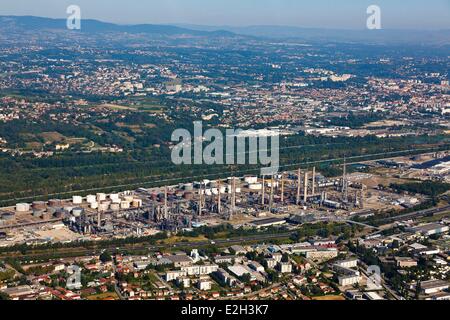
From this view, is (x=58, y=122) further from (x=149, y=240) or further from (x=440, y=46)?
(x=440, y=46)

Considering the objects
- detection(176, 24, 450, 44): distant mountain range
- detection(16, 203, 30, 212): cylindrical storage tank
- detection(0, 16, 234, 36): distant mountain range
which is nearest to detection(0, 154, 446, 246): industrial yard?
detection(16, 203, 30, 212): cylindrical storage tank

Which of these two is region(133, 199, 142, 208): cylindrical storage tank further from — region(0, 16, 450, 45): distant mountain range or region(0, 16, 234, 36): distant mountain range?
region(0, 16, 234, 36): distant mountain range

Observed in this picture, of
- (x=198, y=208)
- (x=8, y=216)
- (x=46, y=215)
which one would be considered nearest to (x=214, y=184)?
(x=198, y=208)

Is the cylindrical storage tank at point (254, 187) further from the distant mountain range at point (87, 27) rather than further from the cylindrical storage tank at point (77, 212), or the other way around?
the distant mountain range at point (87, 27)

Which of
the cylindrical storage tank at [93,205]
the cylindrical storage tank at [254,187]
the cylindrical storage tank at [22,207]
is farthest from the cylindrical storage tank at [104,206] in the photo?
the cylindrical storage tank at [254,187]

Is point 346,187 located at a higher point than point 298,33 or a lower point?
lower
